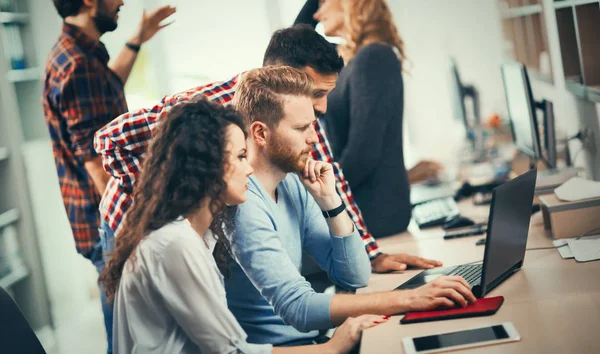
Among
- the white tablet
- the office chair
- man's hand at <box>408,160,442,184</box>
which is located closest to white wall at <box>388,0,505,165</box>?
man's hand at <box>408,160,442,184</box>

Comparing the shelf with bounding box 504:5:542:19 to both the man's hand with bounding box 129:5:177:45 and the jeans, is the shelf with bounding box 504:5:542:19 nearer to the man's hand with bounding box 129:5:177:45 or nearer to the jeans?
the man's hand with bounding box 129:5:177:45

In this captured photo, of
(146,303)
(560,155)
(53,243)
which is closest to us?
(146,303)

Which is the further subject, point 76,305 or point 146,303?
point 76,305

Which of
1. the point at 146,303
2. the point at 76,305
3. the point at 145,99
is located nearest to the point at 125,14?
the point at 145,99

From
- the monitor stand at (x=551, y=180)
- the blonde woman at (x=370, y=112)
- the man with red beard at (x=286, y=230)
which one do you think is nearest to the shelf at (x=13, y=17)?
the blonde woman at (x=370, y=112)

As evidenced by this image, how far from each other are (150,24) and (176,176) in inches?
55.1

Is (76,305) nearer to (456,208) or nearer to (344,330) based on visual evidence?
(456,208)

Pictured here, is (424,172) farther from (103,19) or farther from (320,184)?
(320,184)

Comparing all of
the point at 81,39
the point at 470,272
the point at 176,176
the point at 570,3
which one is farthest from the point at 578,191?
the point at 81,39

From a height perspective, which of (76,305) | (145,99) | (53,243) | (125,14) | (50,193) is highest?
(125,14)

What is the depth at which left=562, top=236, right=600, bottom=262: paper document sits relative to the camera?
1.91 meters

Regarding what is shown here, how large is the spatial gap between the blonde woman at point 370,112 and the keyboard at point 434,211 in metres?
0.10

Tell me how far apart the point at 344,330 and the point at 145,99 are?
426 cm

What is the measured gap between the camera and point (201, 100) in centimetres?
176
